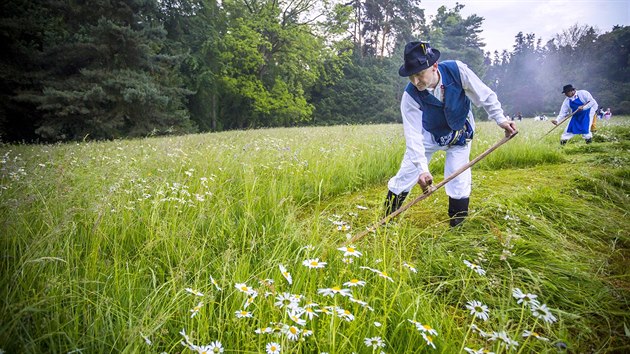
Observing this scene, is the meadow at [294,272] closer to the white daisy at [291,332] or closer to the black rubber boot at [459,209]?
the white daisy at [291,332]

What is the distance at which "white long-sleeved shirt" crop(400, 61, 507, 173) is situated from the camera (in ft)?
9.14

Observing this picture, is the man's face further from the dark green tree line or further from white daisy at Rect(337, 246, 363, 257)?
the dark green tree line

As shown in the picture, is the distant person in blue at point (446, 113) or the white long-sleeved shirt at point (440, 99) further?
the white long-sleeved shirt at point (440, 99)

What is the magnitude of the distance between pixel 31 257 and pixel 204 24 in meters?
27.0

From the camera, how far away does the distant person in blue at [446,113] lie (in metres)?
2.68

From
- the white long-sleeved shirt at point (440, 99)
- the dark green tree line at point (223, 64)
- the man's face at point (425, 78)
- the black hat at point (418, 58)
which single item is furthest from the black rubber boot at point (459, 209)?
the dark green tree line at point (223, 64)

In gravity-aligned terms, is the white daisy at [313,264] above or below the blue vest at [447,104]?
below

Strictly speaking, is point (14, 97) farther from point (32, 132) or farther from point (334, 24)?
point (334, 24)

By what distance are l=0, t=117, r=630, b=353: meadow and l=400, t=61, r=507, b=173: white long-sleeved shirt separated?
0.72 metres

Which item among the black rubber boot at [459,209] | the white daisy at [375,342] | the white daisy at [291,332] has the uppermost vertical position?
the white daisy at [291,332]

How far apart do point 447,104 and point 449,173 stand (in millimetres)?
731

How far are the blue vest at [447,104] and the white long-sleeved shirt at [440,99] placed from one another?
0.04m

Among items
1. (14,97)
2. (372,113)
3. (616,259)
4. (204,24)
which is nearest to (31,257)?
(616,259)

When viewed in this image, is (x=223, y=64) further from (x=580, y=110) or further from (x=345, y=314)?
(x=345, y=314)
